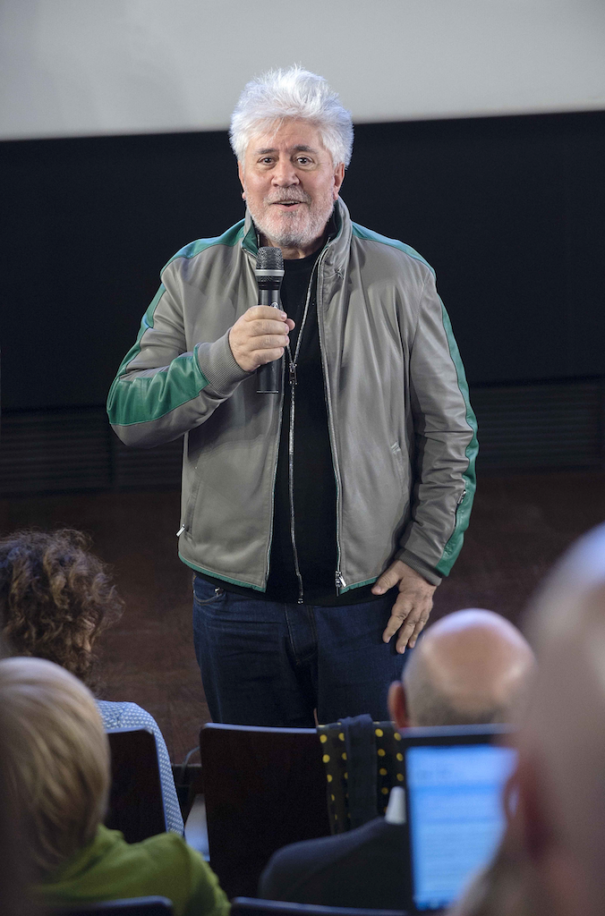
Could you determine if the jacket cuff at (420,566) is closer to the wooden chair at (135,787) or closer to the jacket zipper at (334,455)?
the jacket zipper at (334,455)

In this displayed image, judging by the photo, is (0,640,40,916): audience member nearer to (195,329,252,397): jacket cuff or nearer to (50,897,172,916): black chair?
(50,897,172,916): black chair

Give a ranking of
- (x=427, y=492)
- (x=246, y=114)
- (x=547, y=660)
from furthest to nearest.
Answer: (x=427, y=492)
(x=246, y=114)
(x=547, y=660)

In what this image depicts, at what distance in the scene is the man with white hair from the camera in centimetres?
163

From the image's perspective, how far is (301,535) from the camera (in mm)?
1637

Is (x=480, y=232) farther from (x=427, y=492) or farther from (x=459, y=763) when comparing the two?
(x=459, y=763)

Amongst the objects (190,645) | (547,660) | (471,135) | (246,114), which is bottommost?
(190,645)

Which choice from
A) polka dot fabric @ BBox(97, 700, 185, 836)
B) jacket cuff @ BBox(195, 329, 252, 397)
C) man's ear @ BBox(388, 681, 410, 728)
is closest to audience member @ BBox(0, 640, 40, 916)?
man's ear @ BBox(388, 681, 410, 728)

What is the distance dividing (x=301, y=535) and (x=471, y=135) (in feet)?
11.5

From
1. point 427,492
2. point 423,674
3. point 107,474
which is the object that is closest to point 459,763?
point 423,674

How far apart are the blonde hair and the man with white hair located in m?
0.77

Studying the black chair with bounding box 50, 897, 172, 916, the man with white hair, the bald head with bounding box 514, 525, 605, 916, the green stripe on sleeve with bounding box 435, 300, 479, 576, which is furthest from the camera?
the green stripe on sleeve with bounding box 435, 300, 479, 576

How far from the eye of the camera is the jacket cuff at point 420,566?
5.60 feet

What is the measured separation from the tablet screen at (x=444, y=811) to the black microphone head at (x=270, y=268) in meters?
1.06

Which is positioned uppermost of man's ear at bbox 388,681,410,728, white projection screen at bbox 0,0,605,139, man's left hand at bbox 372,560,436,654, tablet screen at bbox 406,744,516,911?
white projection screen at bbox 0,0,605,139
